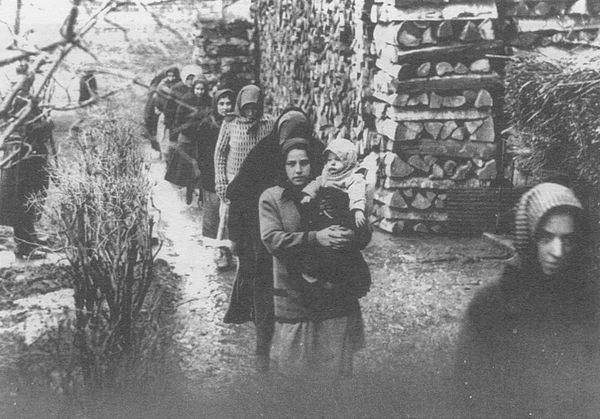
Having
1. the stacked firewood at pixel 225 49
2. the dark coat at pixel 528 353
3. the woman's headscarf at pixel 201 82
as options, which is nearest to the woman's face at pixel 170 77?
the woman's headscarf at pixel 201 82

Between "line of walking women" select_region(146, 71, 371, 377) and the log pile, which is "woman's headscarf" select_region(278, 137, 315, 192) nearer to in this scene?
"line of walking women" select_region(146, 71, 371, 377)

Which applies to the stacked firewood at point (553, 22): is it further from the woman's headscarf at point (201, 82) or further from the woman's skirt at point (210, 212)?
the woman's skirt at point (210, 212)

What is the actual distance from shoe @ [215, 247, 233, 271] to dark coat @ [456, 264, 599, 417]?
1047 millimetres

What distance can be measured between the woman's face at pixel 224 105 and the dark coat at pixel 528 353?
4.40 ft

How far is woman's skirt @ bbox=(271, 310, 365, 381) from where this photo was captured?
2.88 m

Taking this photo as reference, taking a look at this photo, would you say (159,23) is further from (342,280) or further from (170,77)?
(342,280)

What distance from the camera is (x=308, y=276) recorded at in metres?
2.85

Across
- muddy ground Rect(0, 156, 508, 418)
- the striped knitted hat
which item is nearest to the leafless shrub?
muddy ground Rect(0, 156, 508, 418)

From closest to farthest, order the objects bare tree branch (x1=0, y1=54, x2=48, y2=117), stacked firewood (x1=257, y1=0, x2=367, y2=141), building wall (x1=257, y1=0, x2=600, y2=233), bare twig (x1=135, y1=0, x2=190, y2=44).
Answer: bare tree branch (x1=0, y1=54, x2=48, y2=117) < bare twig (x1=135, y1=0, x2=190, y2=44) < building wall (x1=257, y1=0, x2=600, y2=233) < stacked firewood (x1=257, y1=0, x2=367, y2=141)

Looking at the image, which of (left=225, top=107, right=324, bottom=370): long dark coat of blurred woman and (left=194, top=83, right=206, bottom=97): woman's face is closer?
(left=225, top=107, right=324, bottom=370): long dark coat of blurred woman

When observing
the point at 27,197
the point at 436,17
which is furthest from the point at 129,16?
the point at 436,17

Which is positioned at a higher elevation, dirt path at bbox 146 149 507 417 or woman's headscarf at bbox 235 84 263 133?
woman's headscarf at bbox 235 84 263 133

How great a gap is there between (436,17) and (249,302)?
1.58 meters

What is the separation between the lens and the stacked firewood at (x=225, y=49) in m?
3.27
